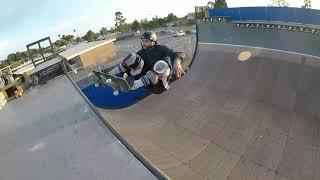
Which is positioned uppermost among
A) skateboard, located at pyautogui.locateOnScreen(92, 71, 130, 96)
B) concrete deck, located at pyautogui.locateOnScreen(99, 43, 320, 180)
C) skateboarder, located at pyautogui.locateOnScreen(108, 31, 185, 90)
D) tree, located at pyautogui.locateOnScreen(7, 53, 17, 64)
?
skateboarder, located at pyautogui.locateOnScreen(108, 31, 185, 90)

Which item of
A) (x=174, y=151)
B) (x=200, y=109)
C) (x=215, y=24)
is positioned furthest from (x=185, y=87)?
(x=215, y=24)

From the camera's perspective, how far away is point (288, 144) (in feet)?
29.3

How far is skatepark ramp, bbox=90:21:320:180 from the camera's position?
8562 mm

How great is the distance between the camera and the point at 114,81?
9.31 metres

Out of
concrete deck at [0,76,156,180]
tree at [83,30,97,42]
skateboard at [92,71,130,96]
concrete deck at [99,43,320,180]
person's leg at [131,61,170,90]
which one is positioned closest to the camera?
concrete deck at [0,76,156,180]

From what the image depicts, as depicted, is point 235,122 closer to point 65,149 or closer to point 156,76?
point 156,76

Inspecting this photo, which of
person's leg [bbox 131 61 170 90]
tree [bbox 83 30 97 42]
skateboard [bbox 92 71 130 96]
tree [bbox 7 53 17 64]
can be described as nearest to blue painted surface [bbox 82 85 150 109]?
skateboard [bbox 92 71 130 96]

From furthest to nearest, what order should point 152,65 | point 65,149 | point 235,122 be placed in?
point 235,122 → point 152,65 → point 65,149

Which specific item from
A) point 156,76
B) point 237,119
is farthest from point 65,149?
point 237,119

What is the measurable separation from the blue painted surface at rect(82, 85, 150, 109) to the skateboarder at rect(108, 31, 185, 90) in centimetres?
524

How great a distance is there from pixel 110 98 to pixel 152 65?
6.67 meters

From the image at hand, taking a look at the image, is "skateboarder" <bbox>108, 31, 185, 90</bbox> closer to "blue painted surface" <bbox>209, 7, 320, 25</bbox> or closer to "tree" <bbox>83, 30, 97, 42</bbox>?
"blue painted surface" <bbox>209, 7, 320, 25</bbox>

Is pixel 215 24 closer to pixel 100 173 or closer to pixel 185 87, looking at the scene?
pixel 185 87

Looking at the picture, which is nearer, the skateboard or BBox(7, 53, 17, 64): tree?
the skateboard
